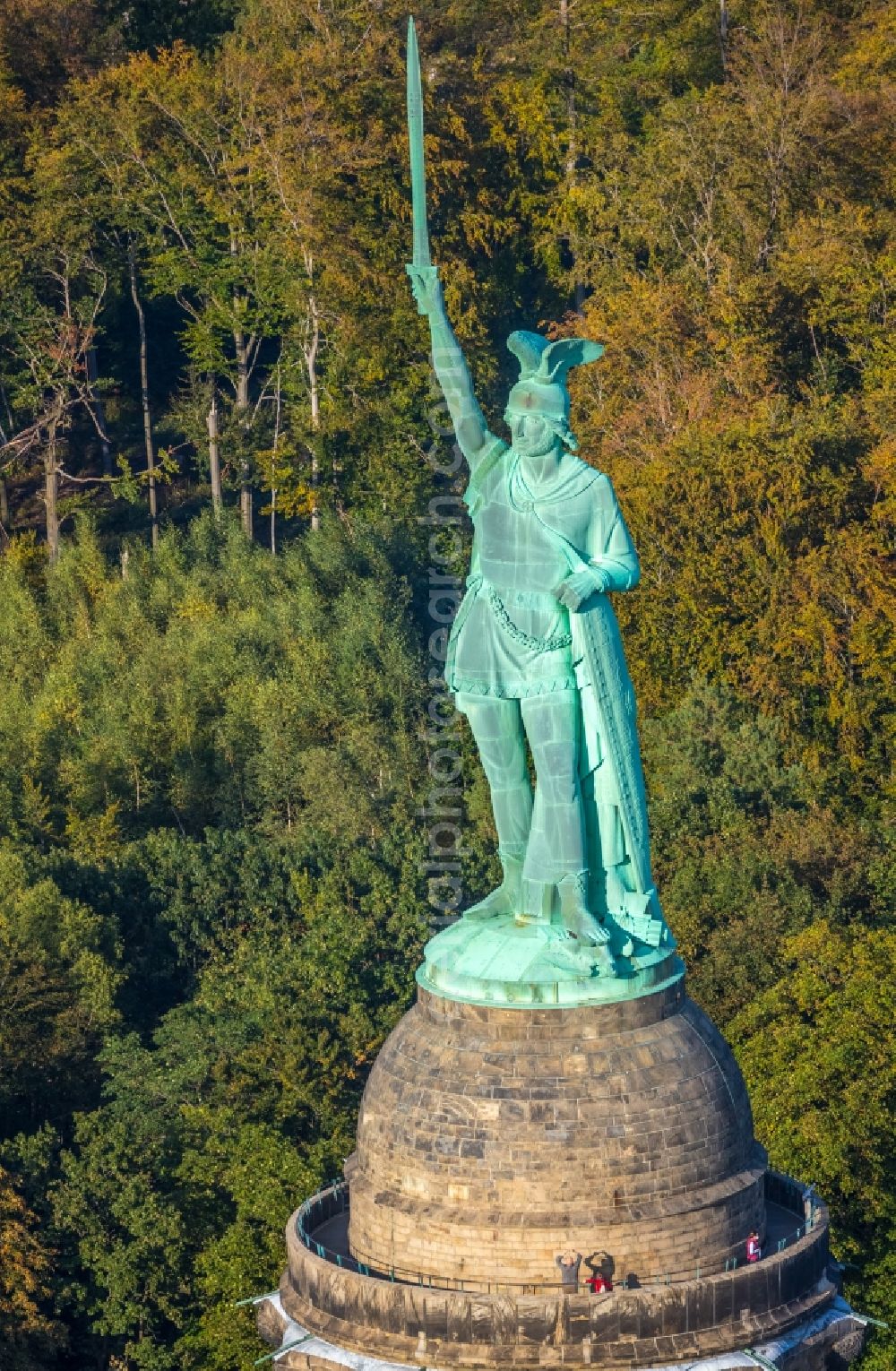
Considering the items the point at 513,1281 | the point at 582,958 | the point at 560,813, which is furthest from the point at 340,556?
→ the point at 513,1281

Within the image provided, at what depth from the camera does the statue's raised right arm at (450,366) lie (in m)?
36.3

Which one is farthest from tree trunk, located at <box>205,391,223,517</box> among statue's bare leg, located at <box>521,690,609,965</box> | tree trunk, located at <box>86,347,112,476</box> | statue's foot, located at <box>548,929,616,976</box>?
statue's foot, located at <box>548,929,616,976</box>

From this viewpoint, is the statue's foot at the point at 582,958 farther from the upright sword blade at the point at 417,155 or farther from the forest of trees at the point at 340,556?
the forest of trees at the point at 340,556

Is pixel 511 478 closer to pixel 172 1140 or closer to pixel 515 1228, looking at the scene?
pixel 515 1228

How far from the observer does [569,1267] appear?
113ft

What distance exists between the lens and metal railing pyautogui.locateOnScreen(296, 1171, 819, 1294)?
114 feet

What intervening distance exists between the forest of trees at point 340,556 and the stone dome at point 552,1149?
993 cm

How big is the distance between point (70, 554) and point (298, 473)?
16.9 ft

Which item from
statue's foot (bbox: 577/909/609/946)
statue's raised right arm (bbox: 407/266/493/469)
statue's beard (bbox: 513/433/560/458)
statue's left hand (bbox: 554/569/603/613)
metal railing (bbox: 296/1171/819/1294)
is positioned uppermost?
statue's raised right arm (bbox: 407/266/493/469)

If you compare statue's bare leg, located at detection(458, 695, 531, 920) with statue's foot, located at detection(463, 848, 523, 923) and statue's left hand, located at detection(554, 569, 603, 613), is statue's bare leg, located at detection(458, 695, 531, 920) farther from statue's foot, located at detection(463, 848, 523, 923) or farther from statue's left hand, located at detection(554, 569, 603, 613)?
statue's left hand, located at detection(554, 569, 603, 613)

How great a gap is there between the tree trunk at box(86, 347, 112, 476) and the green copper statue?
41726 mm

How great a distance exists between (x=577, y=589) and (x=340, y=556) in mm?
33265

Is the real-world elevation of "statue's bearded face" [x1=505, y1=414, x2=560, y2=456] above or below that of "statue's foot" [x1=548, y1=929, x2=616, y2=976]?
above

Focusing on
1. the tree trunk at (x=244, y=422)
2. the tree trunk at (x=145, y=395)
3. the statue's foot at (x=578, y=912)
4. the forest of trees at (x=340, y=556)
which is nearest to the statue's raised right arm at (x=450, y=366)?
the statue's foot at (x=578, y=912)
